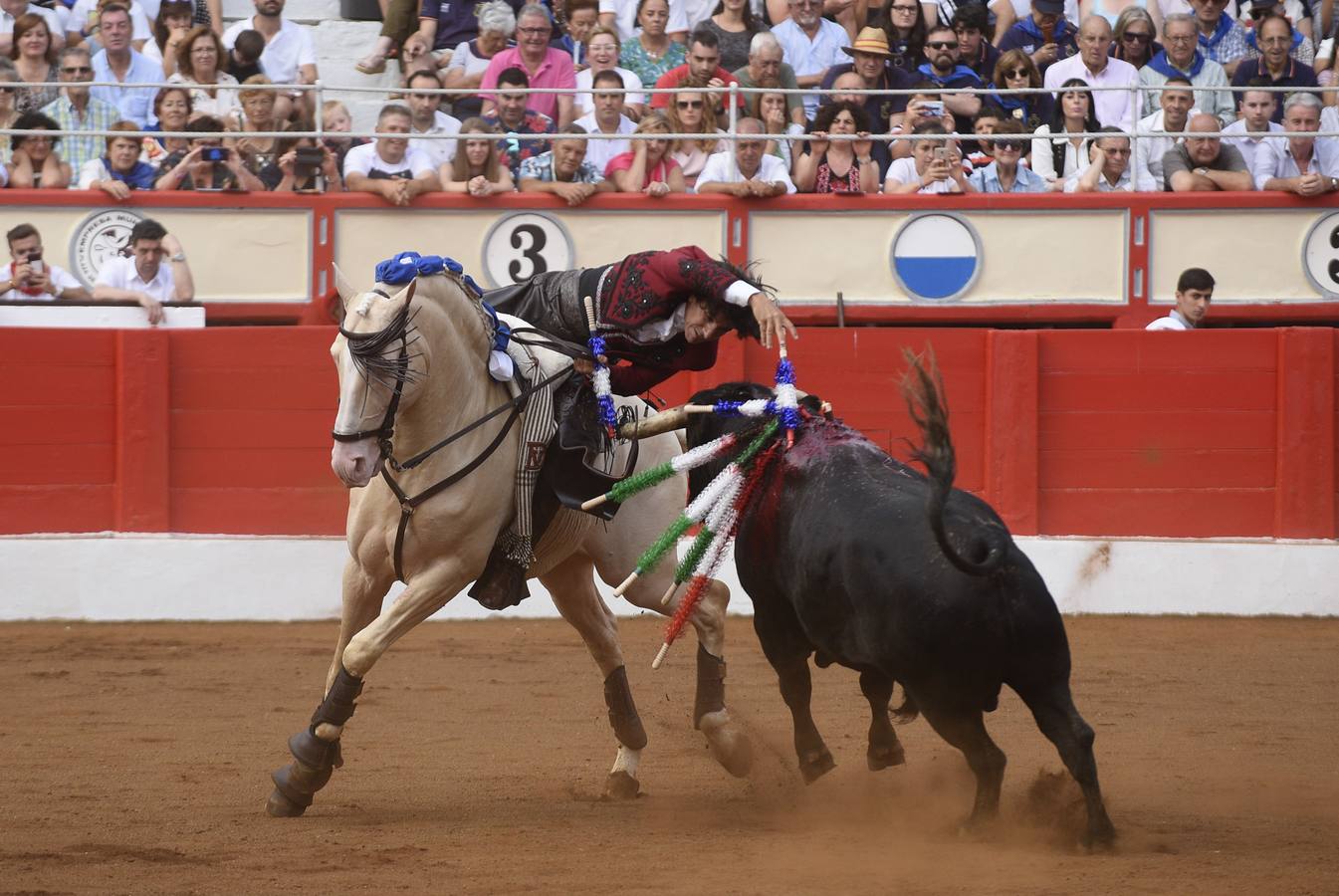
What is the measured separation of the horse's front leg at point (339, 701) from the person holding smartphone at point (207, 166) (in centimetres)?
627

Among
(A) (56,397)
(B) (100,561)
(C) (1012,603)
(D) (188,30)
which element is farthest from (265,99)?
(C) (1012,603)

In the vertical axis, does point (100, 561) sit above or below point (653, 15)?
below

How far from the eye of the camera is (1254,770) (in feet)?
20.4

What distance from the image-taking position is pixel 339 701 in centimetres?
548

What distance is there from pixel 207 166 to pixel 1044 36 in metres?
6.04

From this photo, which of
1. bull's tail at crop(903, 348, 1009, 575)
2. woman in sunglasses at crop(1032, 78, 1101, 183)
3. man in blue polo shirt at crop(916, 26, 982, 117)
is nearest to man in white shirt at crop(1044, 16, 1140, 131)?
woman in sunglasses at crop(1032, 78, 1101, 183)

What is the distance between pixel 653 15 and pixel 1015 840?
8.19 m

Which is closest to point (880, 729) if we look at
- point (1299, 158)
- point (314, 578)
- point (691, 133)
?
point (314, 578)

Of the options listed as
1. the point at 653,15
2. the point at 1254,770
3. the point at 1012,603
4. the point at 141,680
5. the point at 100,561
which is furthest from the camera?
the point at 653,15

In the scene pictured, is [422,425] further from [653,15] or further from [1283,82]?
[1283,82]

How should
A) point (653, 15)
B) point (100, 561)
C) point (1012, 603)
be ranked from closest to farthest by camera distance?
1. point (1012, 603)
2. point (100, 561)
3. point (653, 15)

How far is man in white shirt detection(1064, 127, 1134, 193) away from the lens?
11477 millimetres

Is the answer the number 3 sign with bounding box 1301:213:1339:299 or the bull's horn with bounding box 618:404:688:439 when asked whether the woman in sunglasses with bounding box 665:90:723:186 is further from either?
the bull's horn with bounding box 618:404:688:439

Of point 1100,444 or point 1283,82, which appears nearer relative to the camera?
point 1100,444
